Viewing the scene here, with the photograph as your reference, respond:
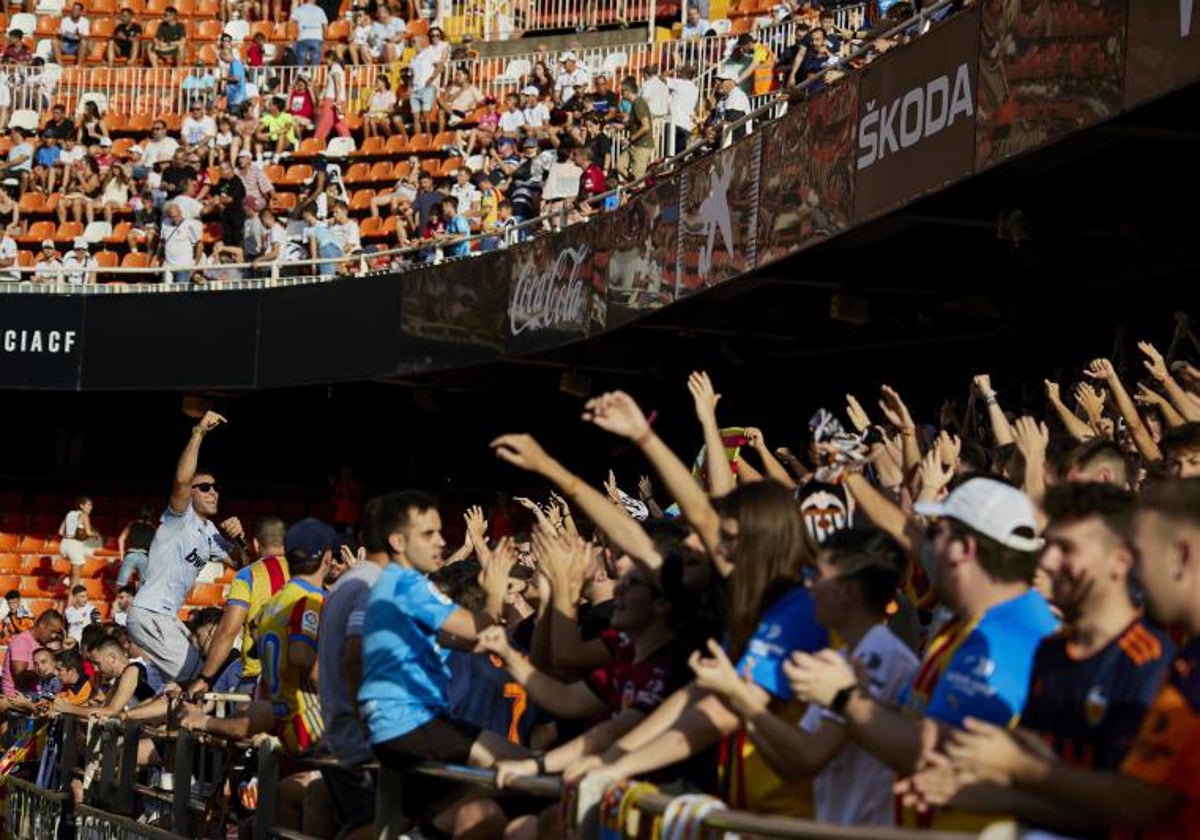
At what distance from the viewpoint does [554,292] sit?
60.9ft

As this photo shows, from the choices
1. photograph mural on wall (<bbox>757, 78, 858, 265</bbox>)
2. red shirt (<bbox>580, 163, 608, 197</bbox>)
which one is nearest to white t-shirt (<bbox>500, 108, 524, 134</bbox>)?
red shirt (<bbox>580, 163, 608, 197</bbox>)

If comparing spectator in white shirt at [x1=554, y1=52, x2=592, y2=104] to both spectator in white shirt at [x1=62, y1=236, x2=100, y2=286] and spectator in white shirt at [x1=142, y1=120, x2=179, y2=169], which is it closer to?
spectator in white shirt at [x1=142, y1=120, x2=179, y2=169]

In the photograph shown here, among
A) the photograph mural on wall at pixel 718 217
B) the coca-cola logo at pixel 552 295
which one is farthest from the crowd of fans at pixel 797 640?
the coca-cola logo at pixel 552 295

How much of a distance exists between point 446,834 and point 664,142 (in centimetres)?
1406

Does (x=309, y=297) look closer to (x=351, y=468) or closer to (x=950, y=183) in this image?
(x=351, y=468)

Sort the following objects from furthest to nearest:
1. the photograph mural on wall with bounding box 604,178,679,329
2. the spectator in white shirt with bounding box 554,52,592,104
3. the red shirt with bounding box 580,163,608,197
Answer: the spectator in white shirt with bounding box 554,52,592,104, the red shirt with bounding box 580,163,608,197, the photograph mural on wall with bounding box 604,178,679,329

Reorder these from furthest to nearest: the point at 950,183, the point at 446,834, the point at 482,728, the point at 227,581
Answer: the point at 227,581 → the point at 950,183 → the point at 482,728 → the point at 446,834

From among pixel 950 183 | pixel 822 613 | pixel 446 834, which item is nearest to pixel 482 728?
pixel 446 834

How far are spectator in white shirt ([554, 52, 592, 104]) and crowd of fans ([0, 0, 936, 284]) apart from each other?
0.03 meters

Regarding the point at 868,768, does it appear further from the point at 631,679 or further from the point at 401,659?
the point at 401,659

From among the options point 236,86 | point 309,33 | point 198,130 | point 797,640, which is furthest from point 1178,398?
point 309,33

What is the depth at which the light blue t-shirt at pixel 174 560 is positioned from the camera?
42.0 feet

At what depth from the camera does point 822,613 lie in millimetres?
5480

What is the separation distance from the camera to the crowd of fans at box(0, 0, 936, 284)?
2112cm
